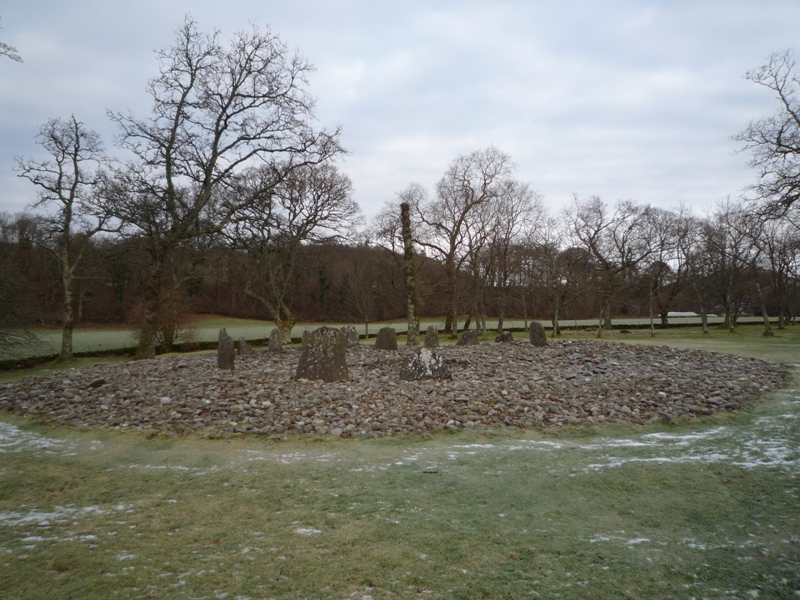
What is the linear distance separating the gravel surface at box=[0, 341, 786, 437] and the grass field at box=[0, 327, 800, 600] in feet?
2.65

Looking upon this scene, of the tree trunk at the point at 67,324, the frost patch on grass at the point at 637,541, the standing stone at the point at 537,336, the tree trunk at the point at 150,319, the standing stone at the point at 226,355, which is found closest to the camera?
the frost patch on grass at the point at 637,541

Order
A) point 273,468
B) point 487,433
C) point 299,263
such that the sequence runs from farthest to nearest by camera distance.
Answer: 1. point 299,263
2. point 487,433
3. point 273,468

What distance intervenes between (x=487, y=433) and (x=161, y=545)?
4.62 metres

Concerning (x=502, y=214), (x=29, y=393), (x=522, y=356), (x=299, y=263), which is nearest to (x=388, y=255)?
(x=502, y=214)

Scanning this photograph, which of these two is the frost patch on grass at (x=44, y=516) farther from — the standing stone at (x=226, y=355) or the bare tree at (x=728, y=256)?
the bare tree at (x=728, y=256)

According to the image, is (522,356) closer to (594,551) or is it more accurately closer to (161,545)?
(594,551)

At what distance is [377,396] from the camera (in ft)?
29.5

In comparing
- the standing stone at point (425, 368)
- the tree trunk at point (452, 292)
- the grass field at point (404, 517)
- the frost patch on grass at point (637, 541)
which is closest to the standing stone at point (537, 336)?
the standing stone at point (425, 368)

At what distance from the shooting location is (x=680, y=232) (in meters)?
39.7

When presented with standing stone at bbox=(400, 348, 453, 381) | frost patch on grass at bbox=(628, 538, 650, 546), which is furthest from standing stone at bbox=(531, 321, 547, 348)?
frost patch on grass at bbox=(628, 538, 650, 546)

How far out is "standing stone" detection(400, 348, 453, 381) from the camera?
10.6 meters

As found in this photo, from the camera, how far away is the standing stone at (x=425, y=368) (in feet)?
34.8

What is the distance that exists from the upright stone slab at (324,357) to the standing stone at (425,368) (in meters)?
1.31

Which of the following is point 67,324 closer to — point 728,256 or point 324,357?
point 324,357
